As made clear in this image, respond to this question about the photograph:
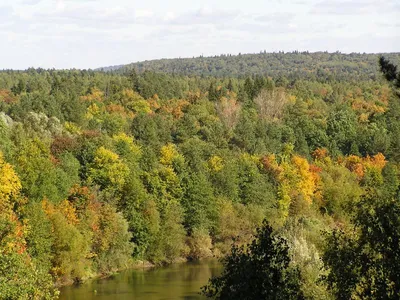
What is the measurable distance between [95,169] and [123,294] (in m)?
17.2

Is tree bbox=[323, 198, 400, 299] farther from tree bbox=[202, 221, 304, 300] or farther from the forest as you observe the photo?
tree bbox=[202, 221, 304, 300]

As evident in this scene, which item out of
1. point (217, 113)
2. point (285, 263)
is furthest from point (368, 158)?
point (285, 263)

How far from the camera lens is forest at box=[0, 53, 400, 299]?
2538cm

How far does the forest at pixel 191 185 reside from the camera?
25375 millimetres

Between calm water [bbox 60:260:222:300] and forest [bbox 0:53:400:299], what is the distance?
1.79 metres

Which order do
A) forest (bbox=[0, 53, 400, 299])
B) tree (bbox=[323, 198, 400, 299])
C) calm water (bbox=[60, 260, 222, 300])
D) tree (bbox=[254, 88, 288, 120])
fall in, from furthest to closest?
tree (bbox=[254, 88, 288, 120]) < calm water (bbox=[60, 260, 222, 300]) < forest (bbox=[0, 53, 400, 299]) < tree (bbox=[323, 198, 400, 299])

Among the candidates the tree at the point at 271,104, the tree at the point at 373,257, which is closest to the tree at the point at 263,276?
the tree at the point at 373,257

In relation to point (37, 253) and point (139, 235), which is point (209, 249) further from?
point (37, 253)

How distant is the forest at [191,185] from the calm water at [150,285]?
1.79 meters

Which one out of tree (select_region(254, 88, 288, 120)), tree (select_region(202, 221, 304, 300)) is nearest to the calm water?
tree (select_region(202, 221, 304, 300))

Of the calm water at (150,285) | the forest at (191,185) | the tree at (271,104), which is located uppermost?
the tree at (271,104)

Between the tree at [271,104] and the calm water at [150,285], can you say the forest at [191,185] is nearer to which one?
the tree at [271,104]

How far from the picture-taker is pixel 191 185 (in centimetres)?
7106

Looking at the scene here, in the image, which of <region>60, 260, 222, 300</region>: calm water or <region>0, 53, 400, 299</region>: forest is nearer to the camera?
<region>0, 53, 400, 299</region>: forest
